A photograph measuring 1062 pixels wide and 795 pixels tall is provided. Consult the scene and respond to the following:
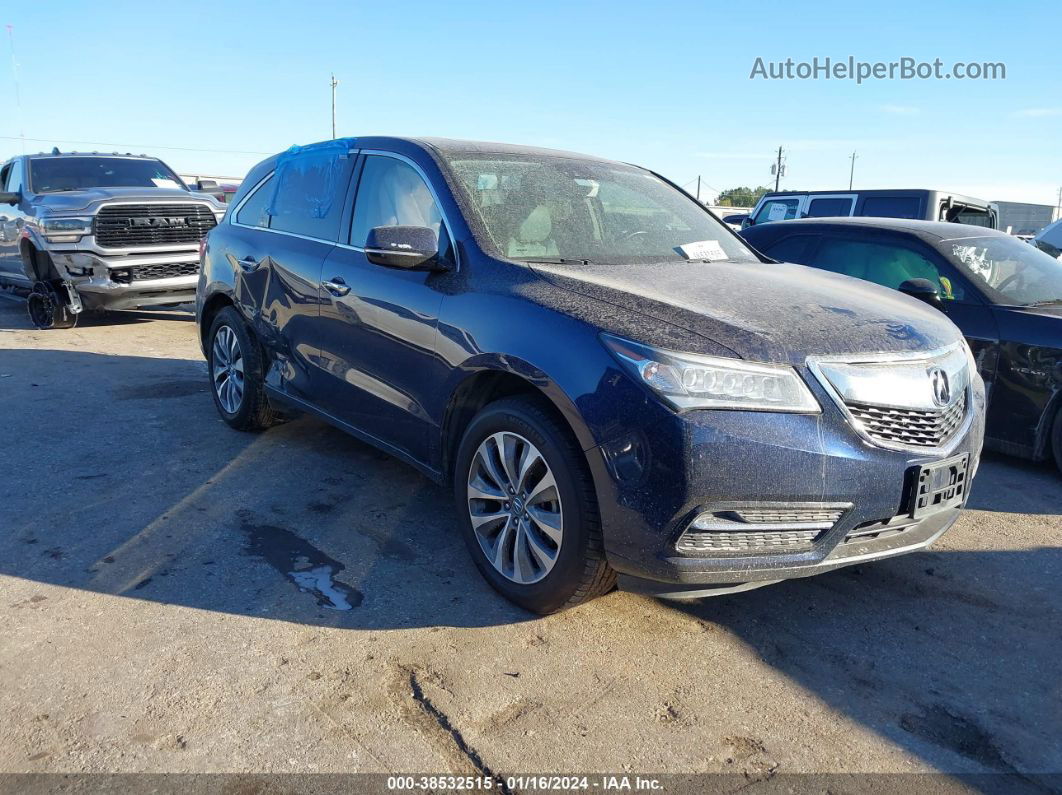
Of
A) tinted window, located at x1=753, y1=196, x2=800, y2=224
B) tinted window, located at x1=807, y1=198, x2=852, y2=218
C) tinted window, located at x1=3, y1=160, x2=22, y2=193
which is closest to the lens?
tinted window, located at x1=3, y1=160, x2=22, y2=193

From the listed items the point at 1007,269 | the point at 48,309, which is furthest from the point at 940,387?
the point at 48,309

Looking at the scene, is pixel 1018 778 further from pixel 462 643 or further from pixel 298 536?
pixel 298 536

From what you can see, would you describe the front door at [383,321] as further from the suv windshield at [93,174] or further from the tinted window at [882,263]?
the suv windshield at [93,174]

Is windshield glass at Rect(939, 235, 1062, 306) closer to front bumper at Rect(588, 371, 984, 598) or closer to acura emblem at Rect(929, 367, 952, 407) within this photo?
acura emblem at Rect(929, 367, 952, 407)

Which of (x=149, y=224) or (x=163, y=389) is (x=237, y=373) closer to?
(x=163, y=389)

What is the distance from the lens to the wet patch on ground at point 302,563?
11.3 feet

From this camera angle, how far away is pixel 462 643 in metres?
3.10

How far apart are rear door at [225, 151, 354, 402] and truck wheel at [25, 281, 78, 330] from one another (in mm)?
5616

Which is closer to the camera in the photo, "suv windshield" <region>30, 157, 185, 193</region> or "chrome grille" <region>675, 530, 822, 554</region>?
"chrome grille" <region>675, 530, 822, 554</region>

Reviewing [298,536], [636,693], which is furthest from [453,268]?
[636,693]

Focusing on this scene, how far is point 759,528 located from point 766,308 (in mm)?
842

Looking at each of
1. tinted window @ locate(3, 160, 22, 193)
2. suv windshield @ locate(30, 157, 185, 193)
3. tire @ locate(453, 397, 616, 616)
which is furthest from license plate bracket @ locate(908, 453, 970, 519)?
tinted window @ locate(3, 160, 22, 193)

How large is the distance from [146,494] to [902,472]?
12.0 ft

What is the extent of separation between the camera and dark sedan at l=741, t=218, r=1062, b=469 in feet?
16.5
